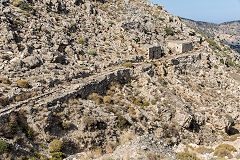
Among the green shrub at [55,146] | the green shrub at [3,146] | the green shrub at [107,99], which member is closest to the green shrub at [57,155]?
the green shrub at [55,146]

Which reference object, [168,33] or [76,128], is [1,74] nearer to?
[76,128]

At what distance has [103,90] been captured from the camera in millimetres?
26766

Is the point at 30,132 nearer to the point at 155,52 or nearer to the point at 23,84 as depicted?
the point at 23,84

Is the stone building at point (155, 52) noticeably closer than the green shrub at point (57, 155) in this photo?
No

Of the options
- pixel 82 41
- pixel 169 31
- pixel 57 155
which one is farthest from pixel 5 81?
pixel 169 31

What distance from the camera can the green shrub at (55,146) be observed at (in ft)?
53.7

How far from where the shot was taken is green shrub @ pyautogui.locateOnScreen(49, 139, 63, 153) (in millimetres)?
16375

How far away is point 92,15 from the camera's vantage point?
150 feet

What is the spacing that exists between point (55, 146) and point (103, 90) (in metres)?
11.5

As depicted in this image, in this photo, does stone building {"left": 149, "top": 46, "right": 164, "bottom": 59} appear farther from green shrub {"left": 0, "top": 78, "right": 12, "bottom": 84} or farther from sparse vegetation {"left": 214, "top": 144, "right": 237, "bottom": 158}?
green shrub {"left": 0, "top": 78, "right": 12, "bottom": 84}

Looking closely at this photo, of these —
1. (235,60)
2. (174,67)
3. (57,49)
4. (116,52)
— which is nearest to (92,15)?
(116,52)

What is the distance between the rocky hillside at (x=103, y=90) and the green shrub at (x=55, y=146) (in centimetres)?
8

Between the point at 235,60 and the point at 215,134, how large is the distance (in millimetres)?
46315

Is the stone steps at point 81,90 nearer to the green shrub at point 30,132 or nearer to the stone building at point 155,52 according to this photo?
the green shrub at point 30,132
